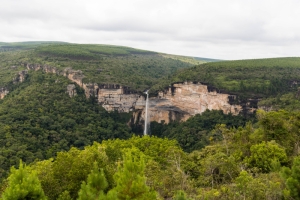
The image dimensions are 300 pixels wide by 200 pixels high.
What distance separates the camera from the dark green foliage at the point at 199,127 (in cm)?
5981

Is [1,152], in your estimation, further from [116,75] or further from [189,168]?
[116,75]

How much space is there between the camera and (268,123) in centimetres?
3055

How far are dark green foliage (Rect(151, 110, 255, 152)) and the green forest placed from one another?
0.78 ft

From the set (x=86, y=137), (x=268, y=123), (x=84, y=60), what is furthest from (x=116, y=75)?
(x=268, y=123)

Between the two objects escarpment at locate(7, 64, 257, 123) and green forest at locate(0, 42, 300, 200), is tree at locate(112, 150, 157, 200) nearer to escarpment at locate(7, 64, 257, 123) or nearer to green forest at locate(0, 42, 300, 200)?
green forest at locate(0, 42, 300, 200)

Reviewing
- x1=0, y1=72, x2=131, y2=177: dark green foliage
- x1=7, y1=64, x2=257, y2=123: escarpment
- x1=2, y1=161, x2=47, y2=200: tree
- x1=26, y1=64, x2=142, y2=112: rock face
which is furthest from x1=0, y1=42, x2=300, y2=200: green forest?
x1=7, y1=64, x2=257, y2=123: escarpment

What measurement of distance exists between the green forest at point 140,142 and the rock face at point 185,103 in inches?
61.5

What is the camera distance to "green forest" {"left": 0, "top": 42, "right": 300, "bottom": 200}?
16031 mm

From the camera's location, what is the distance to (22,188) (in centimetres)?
1336

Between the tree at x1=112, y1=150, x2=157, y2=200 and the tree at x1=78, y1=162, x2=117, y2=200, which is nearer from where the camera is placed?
the tree at x1=78, y1=162, x2=117, y2=200

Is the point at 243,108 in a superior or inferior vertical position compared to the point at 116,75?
inferior

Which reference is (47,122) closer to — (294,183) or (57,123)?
(57,123)

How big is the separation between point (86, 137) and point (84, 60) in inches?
1581

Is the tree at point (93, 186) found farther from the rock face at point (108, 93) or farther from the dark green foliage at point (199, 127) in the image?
the rock face at point (108, 93)
